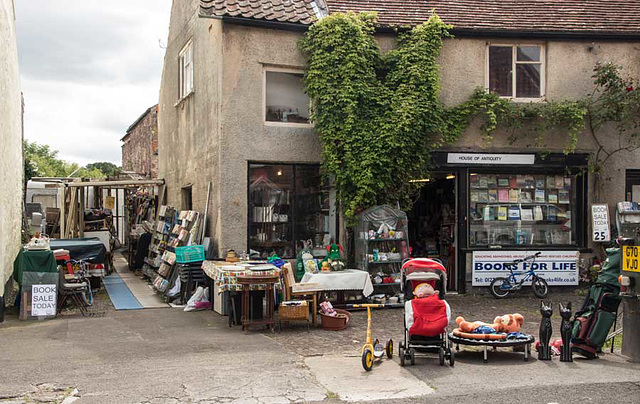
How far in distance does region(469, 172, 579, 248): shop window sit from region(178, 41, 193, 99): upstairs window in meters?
7.78

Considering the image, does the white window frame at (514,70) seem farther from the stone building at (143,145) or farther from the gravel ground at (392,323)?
the stone building at (143,145)

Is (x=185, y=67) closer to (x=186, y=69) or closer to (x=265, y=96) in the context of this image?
(x=186, y=69)

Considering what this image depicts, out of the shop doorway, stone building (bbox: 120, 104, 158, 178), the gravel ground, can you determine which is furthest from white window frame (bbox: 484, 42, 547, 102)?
stone building (bbox: 120, 104, 158, 178)

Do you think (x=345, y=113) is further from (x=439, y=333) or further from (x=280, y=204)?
(x=439, y=333)

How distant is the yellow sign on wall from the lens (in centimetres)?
856

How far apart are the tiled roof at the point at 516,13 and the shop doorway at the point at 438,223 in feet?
12.3

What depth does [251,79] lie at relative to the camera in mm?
13938

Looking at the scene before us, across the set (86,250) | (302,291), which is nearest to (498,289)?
(302,291)

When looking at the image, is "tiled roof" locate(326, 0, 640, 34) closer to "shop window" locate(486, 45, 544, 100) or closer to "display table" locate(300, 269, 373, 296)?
"shop window" locate(486, 45, 544, 100)

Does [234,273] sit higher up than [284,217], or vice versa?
[284,217]

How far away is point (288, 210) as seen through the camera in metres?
14.4

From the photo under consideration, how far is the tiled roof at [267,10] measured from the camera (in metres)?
13.5

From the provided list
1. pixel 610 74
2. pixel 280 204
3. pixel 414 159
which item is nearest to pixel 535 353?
pixel 414 159

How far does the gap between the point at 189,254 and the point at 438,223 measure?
694cm
